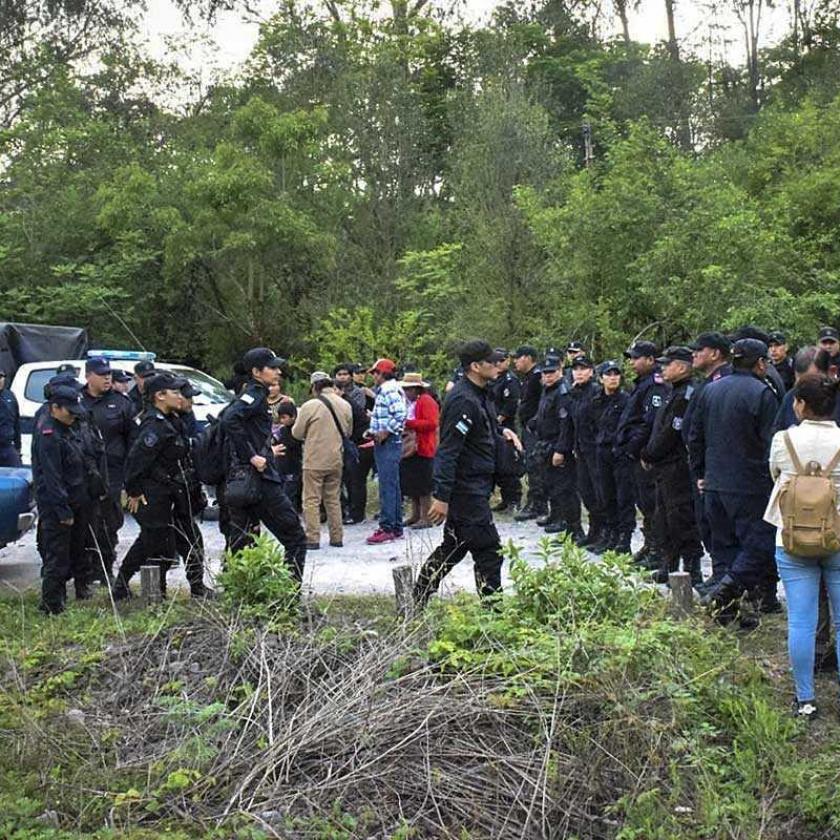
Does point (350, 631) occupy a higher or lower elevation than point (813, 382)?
lower

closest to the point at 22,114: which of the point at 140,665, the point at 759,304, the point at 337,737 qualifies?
the point at 759,304

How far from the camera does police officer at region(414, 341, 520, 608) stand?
7.06 m

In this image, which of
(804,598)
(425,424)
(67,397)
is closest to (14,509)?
(67,397)

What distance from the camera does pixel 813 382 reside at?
546 centimetres

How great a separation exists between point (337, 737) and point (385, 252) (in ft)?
62.7

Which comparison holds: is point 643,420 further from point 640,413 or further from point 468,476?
point 468,476

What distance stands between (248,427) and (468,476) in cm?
182

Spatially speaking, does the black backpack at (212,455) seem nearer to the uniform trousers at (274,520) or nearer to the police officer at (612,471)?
the uniform trousers at (274,520)

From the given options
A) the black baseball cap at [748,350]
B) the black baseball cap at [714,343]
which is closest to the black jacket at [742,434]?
the black baseball cap at [748,350]

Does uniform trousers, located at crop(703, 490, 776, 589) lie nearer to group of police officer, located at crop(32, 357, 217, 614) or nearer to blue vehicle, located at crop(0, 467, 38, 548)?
group of police officer, located at crop(32, 357, 217, 614)

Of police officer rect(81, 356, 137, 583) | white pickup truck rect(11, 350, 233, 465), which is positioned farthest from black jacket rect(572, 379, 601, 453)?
white pickup truck rect(11, 350, 233, 465)

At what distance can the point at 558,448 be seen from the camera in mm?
10812

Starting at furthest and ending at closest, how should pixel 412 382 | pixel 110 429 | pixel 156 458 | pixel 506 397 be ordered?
1. pixel 506 397
2. pixel 412 382
3. pixel 110 429
4. pixel 156 458

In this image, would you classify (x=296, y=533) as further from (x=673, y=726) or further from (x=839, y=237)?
(x=839, y=237)
